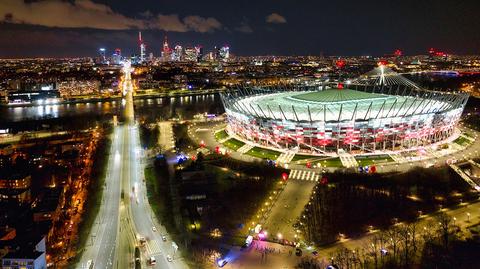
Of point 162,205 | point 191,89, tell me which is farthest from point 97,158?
point 191,89

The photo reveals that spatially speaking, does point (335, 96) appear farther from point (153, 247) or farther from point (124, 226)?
point (153, 247)

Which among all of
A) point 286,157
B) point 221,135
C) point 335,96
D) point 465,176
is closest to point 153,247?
point 286,157

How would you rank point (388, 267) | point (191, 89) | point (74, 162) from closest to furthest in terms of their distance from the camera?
point (388, 267) → point (74, 162) → point (191, 89)

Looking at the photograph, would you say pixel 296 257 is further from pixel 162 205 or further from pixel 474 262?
pixel 162 205

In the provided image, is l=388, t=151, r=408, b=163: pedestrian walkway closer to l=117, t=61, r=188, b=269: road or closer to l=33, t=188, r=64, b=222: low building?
l=117, t=61, r=188, b=269: road

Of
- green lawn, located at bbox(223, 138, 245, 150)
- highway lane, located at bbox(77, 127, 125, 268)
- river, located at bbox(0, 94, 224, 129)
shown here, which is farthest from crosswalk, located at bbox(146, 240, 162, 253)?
river, located at bbox(0, 94, 224, 129)

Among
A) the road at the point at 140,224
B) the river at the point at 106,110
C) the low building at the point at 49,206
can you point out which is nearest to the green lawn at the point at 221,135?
the road at the point at 140,224

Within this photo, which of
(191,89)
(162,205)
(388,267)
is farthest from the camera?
(191,89)
